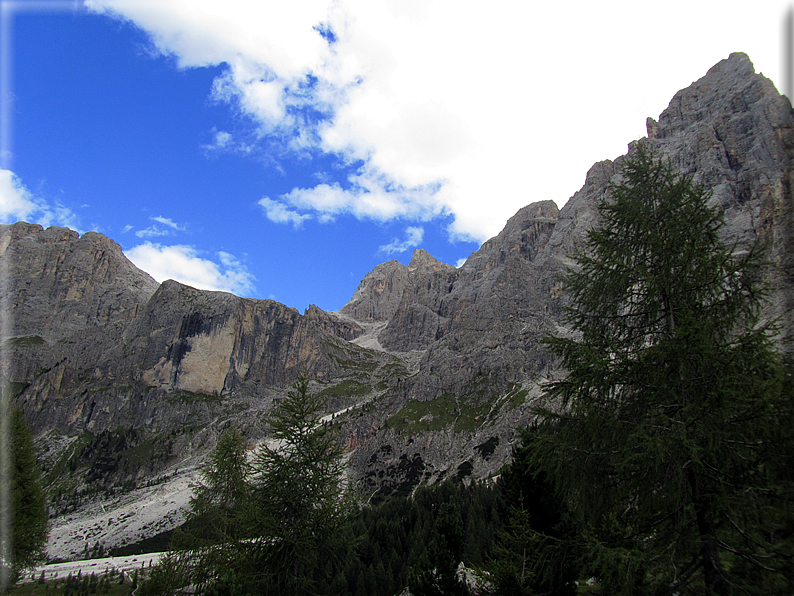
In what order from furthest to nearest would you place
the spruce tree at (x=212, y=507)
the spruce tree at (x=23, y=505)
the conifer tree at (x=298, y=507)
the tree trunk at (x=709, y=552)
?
the spruce tree at (x=23, y=505) → the spruce tree at (x=212, y=507) → the conifer tree at (x=298, y=507) → the tree trunk at (x=709, y=552)

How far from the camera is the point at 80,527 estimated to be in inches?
5709

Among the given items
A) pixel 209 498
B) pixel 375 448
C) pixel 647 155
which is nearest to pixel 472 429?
pixel 375 448

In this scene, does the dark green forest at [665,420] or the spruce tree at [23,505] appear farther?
the spruce tree at [23,505]

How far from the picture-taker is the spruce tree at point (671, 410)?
7.39 metres

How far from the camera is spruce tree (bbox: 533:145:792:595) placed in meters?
7.39

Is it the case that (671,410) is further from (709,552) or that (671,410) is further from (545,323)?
(545,323)

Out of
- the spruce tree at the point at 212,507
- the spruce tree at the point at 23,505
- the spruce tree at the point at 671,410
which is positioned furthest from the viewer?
the spruce tree at the point at 23,505

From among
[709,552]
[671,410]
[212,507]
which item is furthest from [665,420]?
[212,507]

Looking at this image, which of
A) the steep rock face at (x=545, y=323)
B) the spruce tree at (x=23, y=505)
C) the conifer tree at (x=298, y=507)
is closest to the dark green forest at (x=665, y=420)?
the conifer tree at (x=298, y=507)

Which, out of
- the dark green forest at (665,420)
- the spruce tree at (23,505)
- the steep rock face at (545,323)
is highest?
the steep rock face at (545,323)

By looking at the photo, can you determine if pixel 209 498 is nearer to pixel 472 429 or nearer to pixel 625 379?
pixel 625 379

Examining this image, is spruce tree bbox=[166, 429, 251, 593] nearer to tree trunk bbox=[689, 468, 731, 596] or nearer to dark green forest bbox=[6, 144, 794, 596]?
dark green forest bbox=[6, 144, 794, 596]

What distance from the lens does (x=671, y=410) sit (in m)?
8.91

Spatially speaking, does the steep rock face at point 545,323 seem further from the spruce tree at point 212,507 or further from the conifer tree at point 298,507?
the conifer tree at point 298,507
